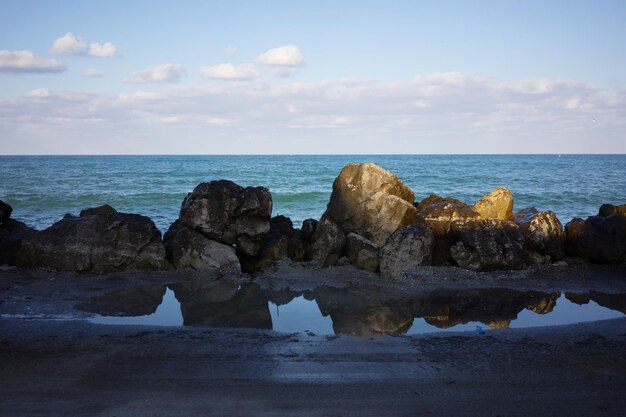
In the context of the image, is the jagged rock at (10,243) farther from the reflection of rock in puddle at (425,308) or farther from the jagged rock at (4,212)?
the reflection of rock in puddle at (425,308)

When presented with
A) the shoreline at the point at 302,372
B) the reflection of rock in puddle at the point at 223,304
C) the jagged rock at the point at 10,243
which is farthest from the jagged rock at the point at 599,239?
the jagged rock at the point at 10,243

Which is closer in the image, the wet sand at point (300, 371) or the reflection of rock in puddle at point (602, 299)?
the wet sand at point (300, 371)

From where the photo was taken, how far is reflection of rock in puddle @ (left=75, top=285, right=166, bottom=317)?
7.89m

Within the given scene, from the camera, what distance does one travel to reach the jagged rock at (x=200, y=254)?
1015cm

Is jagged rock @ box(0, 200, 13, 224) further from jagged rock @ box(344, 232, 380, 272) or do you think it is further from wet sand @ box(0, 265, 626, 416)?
jagged rock @ box(344, 232, 380, 272)

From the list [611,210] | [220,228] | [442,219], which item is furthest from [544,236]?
[220,228]

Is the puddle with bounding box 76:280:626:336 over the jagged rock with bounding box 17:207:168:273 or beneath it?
beneath

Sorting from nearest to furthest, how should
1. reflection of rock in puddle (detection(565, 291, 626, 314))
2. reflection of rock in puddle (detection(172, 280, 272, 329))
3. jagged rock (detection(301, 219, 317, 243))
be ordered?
reflection of rock in puddle (detection(172, 280, 272, 329))
reflection of rock in puddle (detection(565, 291, 626, 314))
jagged rock (detection(301, 219, 317, 243))

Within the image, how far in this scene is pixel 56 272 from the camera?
9.63 meters

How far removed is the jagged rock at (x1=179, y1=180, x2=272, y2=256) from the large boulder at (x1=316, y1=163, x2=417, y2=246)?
1.51m

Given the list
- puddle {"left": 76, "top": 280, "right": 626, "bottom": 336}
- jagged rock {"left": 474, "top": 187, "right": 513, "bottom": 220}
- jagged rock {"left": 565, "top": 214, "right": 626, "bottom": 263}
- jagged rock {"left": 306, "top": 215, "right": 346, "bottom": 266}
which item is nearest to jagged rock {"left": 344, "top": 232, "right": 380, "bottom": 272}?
jagged rock {"left": 306, "top": 215, "right": 346, "bottom": 266}

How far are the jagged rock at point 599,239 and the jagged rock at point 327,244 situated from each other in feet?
14.9

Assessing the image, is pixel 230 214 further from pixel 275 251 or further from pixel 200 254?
pixel 275 251

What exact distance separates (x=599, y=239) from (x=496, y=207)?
1.99 meters
